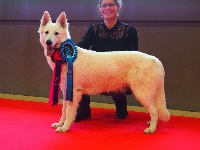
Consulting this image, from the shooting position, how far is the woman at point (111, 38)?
3730 millimetres

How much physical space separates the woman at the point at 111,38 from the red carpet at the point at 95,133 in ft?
0.57

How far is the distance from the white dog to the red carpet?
0.17 m

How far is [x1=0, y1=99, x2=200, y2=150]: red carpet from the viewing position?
263cm

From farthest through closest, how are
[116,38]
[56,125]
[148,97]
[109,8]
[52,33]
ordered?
[116,38] → [109,8] → [56,125] → [148,97] → [52,33]

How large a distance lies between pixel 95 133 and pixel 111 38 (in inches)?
49.6

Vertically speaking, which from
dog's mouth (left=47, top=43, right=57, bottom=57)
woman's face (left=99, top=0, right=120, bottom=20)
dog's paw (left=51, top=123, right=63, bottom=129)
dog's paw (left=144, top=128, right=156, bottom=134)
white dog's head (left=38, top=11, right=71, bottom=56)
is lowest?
dog's paw (left=51, top=123, right=63, bottom=129)

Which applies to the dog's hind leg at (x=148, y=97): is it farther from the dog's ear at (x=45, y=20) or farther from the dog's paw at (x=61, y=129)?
the dog's ear at (x=45, y=20)

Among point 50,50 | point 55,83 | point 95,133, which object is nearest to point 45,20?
point 50,50

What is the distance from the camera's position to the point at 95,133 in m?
3.07

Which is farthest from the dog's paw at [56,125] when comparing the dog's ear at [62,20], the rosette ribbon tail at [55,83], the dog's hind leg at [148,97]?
the dog's ear at [62,20]

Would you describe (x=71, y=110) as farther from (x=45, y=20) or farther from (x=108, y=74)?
(x=45, y=20)

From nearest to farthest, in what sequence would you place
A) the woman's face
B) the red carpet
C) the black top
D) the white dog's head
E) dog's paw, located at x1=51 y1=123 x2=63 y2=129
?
the red carpet → the white dog's head → dog's paw, located at x1=51 y1=123 x2=63 y2=129 → the woman's face → the black top

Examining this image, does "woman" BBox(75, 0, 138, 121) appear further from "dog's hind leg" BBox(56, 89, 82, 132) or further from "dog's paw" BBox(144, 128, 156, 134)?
"dog's paw" BBox(144, 128, 156, 134)

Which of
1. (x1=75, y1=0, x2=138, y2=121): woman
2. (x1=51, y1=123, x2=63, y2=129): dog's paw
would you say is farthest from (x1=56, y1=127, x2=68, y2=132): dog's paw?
(x1=75, y1=0, x2=138, y2=121): woman
